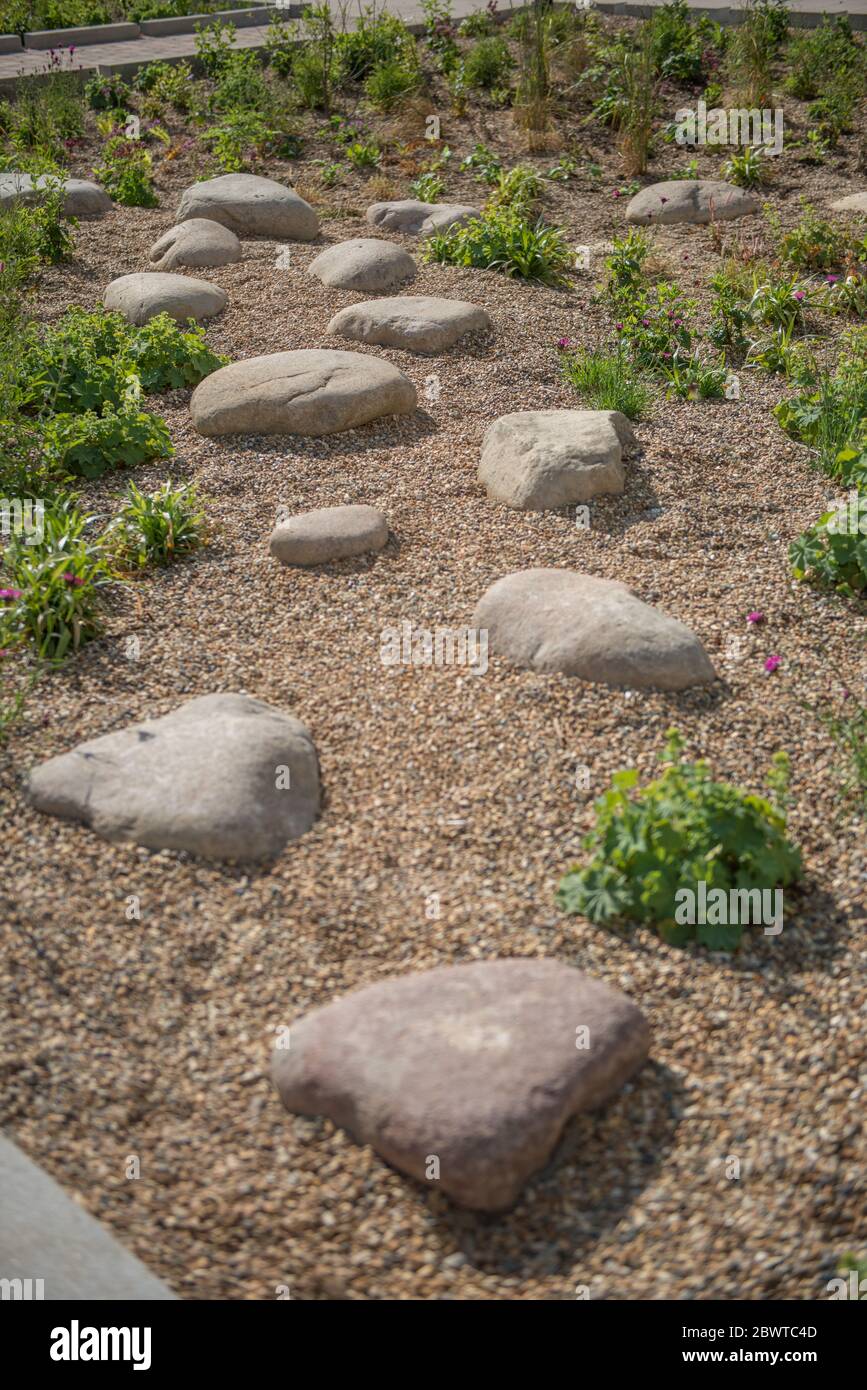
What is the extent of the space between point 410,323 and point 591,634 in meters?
3.44

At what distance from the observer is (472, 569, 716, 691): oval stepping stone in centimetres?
426

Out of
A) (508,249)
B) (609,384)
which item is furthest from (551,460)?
(508,249)

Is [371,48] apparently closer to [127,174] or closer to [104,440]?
[127,174]

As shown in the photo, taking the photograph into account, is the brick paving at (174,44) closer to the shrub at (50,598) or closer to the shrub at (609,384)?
the shrub at (609,384)

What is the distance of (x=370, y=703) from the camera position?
4363 millimetres

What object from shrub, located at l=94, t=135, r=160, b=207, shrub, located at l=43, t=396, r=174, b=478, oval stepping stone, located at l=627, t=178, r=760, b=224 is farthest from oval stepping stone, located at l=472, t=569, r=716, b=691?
shrub, located at l=94, t=135, r=160, b=207

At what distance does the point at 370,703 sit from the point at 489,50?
956cm

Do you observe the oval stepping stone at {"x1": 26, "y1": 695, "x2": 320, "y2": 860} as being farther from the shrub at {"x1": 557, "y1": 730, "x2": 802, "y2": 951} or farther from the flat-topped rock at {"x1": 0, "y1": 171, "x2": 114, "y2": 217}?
the flat-topped rock at {"x1": 0, "y1": 171, "x2": 114, "y2": 217}

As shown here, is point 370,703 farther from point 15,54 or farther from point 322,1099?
point 15,54

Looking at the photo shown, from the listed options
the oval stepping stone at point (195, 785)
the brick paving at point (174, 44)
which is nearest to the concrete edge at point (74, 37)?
the brick paving at point (174, 44)

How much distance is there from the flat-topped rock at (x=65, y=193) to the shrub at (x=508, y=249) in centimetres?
284

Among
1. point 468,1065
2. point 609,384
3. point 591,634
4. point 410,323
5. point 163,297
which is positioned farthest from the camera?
point 163,297

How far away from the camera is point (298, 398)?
6.10 metres

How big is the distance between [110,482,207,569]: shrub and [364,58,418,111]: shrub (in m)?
7.46
